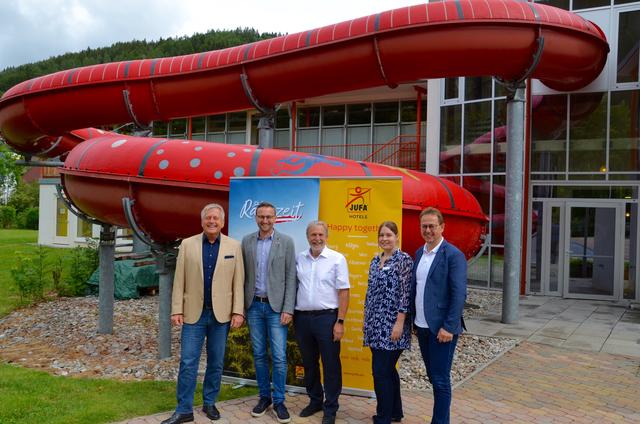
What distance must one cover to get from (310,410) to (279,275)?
1223mm

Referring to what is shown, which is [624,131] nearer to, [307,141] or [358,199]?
[358,199]

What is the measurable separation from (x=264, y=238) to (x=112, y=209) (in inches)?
117

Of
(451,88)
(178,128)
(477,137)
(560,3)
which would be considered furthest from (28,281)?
(178,128)

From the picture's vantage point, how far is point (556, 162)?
40.8ft

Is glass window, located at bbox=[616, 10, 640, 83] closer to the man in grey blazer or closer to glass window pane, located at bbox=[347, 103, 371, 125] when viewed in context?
the man in grey blazer

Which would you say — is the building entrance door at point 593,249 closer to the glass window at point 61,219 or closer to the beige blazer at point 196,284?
the beige blazer at point 196,284

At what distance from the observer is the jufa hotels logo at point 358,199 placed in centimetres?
498

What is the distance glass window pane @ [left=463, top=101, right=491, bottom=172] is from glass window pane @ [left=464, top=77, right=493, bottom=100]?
20cm

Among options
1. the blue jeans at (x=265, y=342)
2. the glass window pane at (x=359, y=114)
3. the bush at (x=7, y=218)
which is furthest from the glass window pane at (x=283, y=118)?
the bush at (x=7, y=218)

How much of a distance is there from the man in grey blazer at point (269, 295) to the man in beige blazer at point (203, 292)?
0.14 metres

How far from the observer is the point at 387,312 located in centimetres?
411

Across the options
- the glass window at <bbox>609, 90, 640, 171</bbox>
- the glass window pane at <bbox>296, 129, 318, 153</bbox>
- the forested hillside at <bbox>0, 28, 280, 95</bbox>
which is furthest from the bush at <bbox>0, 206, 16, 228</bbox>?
the glass window at <bbox>609, 90, 640, 171</bbox>

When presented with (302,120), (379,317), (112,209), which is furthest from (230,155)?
(302,120)

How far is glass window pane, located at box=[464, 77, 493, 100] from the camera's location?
42.9 feet
